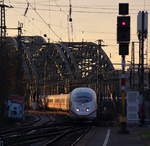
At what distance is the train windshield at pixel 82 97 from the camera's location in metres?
48.3

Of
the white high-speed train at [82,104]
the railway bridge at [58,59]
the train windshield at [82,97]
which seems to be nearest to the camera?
the white high-speed train at [82,104]

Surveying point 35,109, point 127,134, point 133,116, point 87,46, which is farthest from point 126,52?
point 87,46

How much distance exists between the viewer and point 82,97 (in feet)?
159

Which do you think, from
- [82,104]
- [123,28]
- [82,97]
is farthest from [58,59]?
[123,28]

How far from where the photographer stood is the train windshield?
48.3m

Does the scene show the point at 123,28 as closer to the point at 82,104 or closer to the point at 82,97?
the point at 82,104

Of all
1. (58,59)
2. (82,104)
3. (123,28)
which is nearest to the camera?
(123,28)

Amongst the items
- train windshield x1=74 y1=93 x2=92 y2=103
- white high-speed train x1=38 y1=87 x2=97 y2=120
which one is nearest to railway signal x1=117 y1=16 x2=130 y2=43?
white high-speed train x1=38 y1=87 x2=97 y2=120

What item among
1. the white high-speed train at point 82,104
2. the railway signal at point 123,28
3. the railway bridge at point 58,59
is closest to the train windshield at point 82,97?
the white high-speed train at point 82,104

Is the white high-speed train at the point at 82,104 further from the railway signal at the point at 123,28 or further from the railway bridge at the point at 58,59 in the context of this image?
the railway bridge at the point at 58,59

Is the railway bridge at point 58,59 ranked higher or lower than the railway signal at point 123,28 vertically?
lower

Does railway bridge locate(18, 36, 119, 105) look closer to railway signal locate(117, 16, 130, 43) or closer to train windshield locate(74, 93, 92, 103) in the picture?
train windshield locate(74, 93, 92, 103)

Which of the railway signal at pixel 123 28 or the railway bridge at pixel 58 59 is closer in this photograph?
the railway signal at pixel 123 28

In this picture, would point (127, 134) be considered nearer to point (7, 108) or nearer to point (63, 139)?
point (63, 139)
